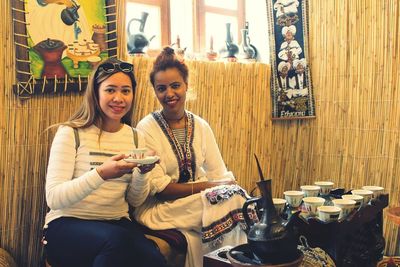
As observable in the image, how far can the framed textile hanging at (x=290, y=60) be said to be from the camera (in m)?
3.09

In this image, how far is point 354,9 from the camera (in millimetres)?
2793

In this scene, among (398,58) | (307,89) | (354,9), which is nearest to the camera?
(398,58)

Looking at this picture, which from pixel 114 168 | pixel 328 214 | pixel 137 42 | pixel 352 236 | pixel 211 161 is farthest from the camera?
pixel 137 42

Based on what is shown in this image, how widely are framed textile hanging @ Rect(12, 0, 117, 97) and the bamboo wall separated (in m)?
0.05

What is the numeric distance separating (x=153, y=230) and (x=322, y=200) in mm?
771

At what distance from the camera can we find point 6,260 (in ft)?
6.54

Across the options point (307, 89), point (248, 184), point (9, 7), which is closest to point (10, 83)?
point (9, 7)

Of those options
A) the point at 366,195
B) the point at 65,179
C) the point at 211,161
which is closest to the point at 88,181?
the point at 65,179

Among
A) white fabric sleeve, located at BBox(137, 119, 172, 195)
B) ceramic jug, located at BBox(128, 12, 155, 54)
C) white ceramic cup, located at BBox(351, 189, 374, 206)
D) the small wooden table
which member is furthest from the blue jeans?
ceramic jug, located at BBox(128, 12, 155, 54)

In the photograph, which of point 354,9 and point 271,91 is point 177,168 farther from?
point 354,9

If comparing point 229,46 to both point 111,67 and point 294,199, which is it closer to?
point 111,67

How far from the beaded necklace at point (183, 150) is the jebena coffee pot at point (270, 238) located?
33.3 inches

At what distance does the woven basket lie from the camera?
1.95 m

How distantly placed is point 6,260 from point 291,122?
204cm
